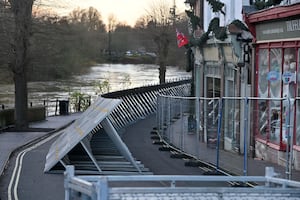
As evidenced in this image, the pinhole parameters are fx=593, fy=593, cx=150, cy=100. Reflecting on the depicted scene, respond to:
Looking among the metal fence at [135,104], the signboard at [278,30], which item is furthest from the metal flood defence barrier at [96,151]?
the metal fence at [135,104]

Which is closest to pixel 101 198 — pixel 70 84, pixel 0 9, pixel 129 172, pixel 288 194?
pixel 288 194

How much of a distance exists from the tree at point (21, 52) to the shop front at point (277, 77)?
14940 millimetres

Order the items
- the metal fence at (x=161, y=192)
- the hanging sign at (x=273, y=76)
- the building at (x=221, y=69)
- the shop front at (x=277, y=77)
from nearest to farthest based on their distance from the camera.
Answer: the metal fence at (x=161, y=192) < the shop front at (x=277, y=77) < the hanging sign at (x=273, y=76) < the building at (x=221, y=69)

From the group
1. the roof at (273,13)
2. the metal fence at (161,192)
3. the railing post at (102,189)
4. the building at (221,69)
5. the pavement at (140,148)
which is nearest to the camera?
the railing post at (102,189)

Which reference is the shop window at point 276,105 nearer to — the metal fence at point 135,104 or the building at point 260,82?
the building at point 260,82

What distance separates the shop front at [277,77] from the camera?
13.7 m

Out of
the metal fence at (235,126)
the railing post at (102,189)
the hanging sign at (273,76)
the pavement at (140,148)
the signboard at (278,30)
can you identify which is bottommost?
the pavement at (140,148)

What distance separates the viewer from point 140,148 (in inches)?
800

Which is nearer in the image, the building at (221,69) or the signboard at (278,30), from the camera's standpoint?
the signboard at (278,30)

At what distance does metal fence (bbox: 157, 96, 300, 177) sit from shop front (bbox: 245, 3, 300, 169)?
0.02 m

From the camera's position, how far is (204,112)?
16953 mm

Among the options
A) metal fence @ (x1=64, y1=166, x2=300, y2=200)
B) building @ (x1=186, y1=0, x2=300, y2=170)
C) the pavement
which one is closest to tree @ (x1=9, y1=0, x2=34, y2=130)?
the pavement

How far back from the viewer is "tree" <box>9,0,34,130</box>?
94.0 feet

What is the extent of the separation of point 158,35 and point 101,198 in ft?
174
